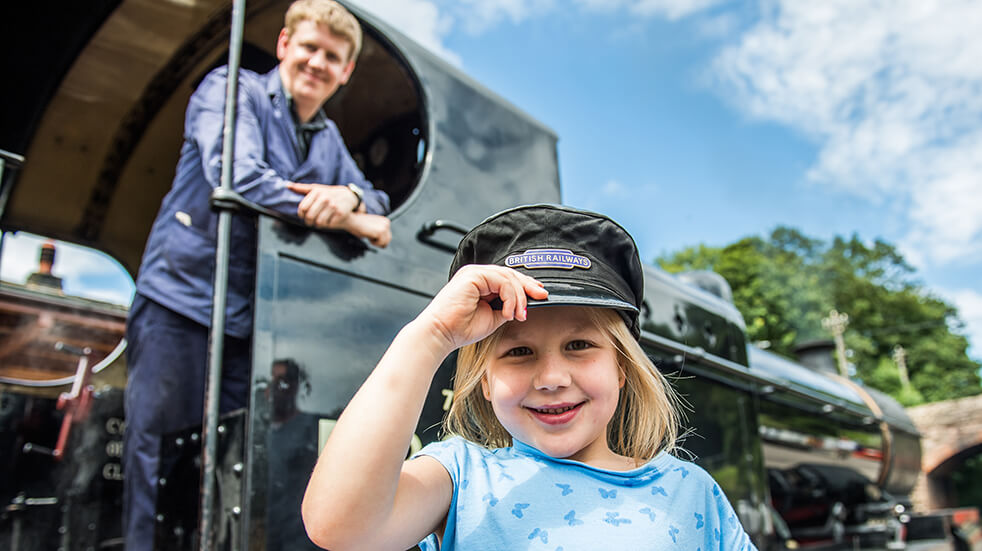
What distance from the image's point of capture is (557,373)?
1.02 meters

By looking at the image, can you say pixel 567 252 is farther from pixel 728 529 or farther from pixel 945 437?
pixel 945 437

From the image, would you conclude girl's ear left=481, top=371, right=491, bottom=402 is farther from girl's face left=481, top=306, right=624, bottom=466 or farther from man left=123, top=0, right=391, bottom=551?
man left=123, top=0, right=391, bottom=551

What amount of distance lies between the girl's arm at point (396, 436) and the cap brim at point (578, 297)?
2 centimetres

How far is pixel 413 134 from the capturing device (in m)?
2.79

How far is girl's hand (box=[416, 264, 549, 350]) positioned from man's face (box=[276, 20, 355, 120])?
3.74ft

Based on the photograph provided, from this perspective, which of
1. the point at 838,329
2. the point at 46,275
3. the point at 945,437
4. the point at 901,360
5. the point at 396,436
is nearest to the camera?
the point at 396,436

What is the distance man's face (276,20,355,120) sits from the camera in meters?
1.85

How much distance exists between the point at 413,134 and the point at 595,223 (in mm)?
1798

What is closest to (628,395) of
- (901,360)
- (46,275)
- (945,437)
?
(46,275)

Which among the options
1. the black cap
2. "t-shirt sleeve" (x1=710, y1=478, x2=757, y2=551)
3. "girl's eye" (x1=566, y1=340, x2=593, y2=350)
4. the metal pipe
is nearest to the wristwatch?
the metal pipe

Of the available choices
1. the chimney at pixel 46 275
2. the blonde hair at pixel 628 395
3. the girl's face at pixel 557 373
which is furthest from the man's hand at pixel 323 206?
the chimney at pixel 46 275

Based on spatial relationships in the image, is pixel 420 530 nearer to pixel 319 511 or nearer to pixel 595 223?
pixel 319 511

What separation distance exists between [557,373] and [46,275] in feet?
8.42

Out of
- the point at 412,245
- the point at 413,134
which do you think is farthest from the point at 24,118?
the point at 412,245
